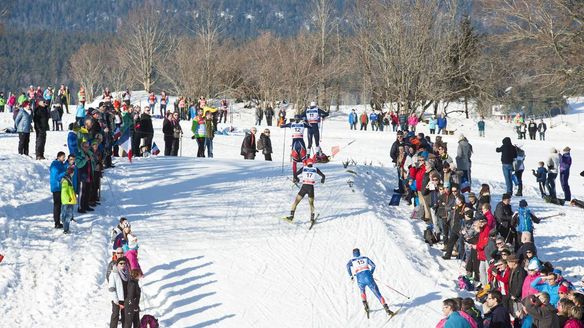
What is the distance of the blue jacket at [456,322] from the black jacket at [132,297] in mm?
4500

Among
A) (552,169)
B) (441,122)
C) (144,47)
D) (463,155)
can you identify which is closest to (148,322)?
(463,155)

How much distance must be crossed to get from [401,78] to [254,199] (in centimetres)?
3200

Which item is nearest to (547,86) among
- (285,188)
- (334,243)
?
(285,188)

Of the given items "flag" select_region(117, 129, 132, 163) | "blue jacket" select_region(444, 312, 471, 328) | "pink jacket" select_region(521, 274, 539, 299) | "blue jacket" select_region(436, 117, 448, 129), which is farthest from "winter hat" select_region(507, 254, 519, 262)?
"blue jacket" select_region(436, 117, 448, 129)

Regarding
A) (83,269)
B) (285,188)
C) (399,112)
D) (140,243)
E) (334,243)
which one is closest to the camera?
(83,269)

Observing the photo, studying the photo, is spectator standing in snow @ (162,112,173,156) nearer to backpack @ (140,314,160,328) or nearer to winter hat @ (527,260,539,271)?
backpack @ (140,314,160,328)

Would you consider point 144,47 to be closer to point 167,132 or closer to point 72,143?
point 167,132

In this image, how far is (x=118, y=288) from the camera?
11.8m

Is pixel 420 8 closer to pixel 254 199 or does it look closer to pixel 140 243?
pixel 254 199

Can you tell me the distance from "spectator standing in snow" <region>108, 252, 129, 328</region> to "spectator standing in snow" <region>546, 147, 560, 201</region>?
46.6 feet

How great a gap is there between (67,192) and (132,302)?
13.0 feet

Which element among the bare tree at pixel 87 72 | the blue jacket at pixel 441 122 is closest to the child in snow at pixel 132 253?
the blue jacket at pixel 441 122

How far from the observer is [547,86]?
1521 inches

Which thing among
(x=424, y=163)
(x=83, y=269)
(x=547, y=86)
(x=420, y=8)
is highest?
(x=420, y=8)
